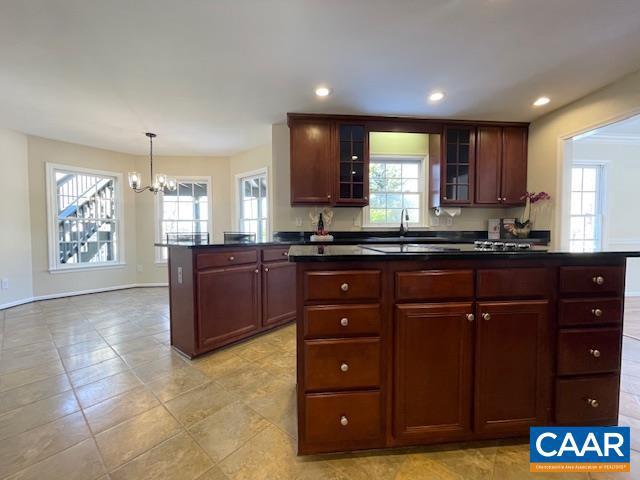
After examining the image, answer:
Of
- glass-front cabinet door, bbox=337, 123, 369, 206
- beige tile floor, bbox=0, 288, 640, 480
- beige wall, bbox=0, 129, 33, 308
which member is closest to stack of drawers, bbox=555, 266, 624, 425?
beige tile floor, bbox=0, 288, 640, 480

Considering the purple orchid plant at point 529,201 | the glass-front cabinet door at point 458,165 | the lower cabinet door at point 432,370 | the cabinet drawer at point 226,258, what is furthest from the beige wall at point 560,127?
the cabinet drawer at point 226,258

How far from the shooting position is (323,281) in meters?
1.29

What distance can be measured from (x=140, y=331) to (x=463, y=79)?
4239mm

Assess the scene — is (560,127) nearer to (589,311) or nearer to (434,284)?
(589,311)

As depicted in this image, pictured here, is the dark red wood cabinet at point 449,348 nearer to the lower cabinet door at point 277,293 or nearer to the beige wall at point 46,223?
the lower cabinet door at point 277,293

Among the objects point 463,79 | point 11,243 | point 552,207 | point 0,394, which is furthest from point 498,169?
point 11,243

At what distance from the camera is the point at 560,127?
3414 millimetres

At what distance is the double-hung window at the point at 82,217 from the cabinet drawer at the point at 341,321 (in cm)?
533

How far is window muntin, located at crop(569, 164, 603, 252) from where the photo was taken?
4.54m

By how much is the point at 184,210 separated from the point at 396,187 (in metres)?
4.08

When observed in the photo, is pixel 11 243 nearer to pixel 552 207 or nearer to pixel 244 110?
pixel 244 110

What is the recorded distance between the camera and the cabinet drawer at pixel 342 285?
4.22 feet

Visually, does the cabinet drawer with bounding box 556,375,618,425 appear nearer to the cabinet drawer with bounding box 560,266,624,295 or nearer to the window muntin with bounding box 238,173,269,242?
the cabinet drawer with bounding box 560,266,624,295

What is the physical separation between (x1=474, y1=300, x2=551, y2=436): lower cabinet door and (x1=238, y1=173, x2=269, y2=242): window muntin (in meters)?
4.17
